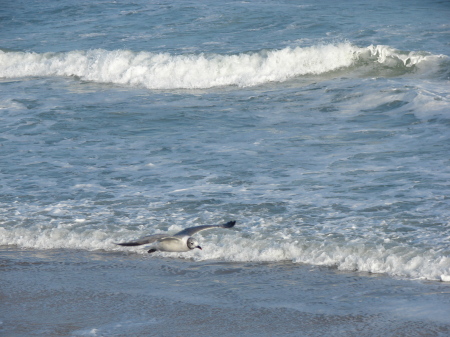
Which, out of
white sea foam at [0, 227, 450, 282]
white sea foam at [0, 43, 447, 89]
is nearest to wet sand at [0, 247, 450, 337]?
white sea foam at [0, 227, 450, 282]

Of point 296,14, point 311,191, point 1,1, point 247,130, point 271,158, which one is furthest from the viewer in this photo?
point 1,1

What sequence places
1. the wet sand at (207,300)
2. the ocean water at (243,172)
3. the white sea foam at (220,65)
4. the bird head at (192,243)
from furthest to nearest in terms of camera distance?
the white sea foam at (220,65) → the bird head at (192,243) → the ocean water at (243,172) → the wet sand at (207,300)

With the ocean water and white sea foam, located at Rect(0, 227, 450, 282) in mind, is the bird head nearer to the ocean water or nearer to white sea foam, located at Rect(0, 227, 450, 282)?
the ocean water

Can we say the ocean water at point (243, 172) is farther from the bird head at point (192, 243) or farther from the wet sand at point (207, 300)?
the bird head at point (192, 243)

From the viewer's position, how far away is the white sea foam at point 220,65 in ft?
53.1

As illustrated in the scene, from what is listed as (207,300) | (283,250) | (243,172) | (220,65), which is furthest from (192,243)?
(220,65)

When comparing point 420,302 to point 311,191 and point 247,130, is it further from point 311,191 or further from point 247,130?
point 247,130

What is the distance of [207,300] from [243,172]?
3.85 metres

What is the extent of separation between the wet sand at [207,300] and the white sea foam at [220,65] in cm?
1011

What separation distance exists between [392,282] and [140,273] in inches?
90.1

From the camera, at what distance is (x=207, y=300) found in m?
5.43

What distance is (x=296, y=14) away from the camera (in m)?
22.1

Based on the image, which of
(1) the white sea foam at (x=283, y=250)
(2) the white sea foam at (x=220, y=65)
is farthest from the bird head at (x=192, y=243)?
(2) the white sea foam at (x=220, y=65)

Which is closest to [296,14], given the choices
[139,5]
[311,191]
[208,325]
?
[139,5]
